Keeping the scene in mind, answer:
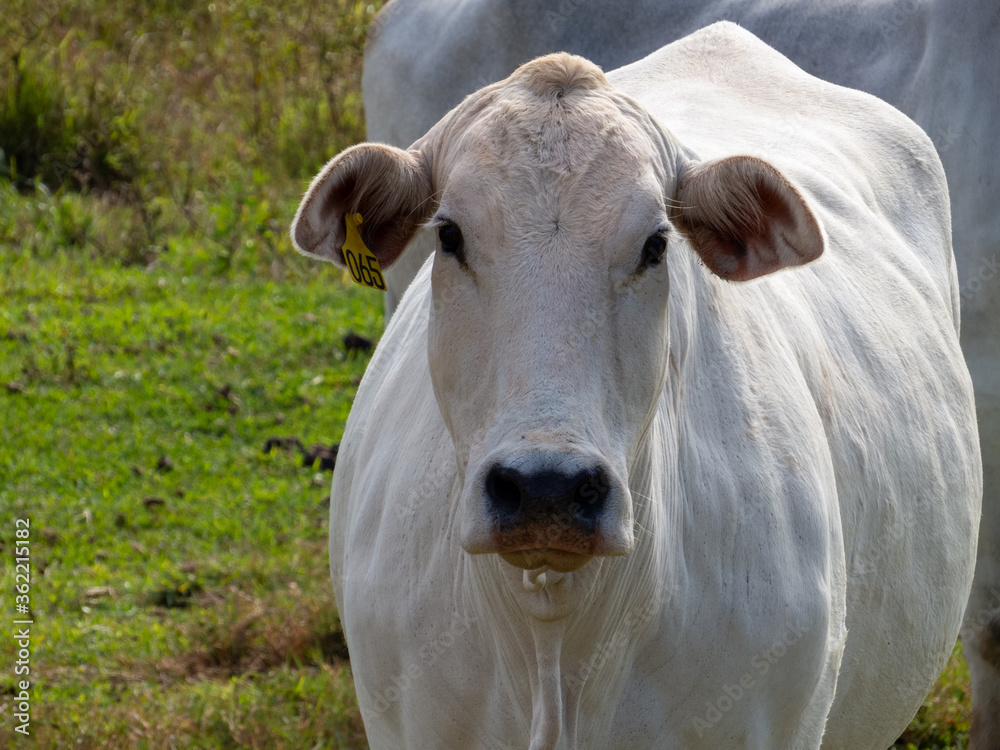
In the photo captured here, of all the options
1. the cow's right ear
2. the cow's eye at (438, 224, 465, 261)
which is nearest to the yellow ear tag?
the cow's right ear

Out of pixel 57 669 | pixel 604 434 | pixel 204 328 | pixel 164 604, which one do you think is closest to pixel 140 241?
pixel 204 328

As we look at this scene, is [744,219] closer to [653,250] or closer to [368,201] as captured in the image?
[653,250]

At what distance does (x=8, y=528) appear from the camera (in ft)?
18.9

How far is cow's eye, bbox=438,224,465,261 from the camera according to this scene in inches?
88.7

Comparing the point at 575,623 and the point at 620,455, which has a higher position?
the point at 620,455

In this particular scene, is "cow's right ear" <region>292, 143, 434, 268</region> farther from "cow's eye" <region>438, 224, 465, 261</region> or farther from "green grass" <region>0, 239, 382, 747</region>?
"green grass" <region>0, 239, 382, 747</region>

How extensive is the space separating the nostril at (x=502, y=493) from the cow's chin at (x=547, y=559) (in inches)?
3.8

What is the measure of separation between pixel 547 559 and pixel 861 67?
11.1 feet

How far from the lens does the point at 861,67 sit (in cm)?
490

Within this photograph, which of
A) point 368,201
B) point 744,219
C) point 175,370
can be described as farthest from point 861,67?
point 175,370

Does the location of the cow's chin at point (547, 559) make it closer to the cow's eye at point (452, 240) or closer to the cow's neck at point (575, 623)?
the cow's neck at point (575, 623)

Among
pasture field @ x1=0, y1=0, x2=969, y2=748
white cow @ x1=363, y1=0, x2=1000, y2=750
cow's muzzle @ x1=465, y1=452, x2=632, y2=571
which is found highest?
cow's muzzle @ x1=465, y1=452, x2=632, y2=571

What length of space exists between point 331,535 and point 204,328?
4447mm

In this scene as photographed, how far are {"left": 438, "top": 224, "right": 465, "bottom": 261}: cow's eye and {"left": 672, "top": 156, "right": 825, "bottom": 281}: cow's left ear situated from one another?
419mm
